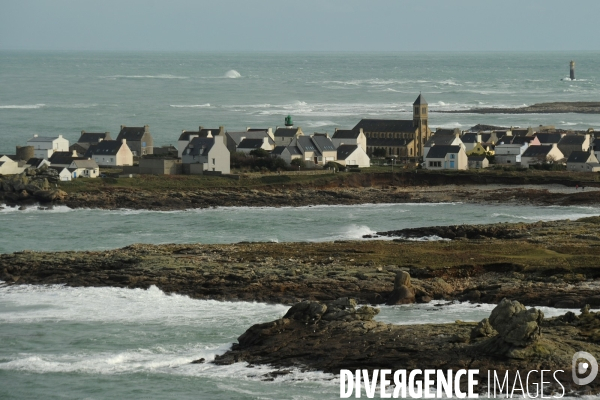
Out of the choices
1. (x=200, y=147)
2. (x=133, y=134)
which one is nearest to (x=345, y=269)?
(x=200, y=147)

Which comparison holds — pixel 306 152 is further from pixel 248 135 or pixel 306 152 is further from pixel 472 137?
pixel 472 137

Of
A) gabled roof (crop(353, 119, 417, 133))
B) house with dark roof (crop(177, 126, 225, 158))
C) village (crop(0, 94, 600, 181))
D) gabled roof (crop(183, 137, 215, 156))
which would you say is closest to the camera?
village (crop(0, 94, 600, 181))

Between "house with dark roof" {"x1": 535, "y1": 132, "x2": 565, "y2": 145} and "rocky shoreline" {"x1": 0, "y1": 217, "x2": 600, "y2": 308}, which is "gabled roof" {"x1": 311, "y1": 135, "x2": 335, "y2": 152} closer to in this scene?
"house with dark roof" {"x1": 535, "y1": 132, "x2": 565, "y2": 145}

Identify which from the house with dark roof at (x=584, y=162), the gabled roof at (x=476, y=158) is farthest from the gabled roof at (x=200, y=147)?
the house with dark roof at (x=584, y=162)

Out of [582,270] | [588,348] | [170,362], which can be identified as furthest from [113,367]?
[582,270]

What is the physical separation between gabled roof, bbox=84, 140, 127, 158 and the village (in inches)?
2.4

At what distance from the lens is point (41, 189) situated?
218ft

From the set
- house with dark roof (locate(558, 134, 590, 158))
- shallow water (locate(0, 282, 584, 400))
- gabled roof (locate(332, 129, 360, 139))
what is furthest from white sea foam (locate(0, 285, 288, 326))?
house with dark roof (locate(558, 134, 590, 158))

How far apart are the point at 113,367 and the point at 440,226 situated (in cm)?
2522

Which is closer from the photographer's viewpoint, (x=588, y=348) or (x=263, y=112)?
(x=588, y=348)

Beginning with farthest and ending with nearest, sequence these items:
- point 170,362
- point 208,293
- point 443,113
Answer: point 443,113
point 208,293
point 170,362

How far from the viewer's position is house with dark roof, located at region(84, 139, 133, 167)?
77.9 metres

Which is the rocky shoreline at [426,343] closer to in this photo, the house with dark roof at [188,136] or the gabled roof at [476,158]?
the house with dark roof at [188,136]

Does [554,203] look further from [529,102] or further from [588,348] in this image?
[529,102]
